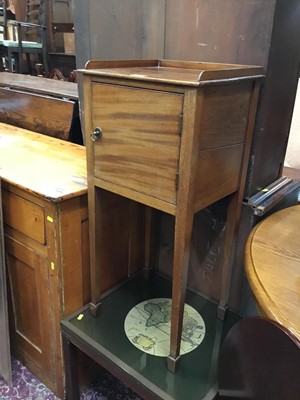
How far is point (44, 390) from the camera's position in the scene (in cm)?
147

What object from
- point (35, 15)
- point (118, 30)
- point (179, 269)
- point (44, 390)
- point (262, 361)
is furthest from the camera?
point (35, 15)

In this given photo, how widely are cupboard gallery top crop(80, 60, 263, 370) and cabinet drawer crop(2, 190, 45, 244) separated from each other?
22 cm

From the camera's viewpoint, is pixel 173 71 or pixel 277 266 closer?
pixel 277 266

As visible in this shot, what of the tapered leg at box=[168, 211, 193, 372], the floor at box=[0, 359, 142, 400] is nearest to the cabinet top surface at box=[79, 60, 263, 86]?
the tapered leg at box=[168, 211, 193, 372]

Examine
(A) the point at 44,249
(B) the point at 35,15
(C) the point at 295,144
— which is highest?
(B) the point at 35,15

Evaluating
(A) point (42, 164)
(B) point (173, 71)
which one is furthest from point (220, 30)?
(A) point (42, 164)

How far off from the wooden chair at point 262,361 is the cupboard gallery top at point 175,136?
0.26 meters

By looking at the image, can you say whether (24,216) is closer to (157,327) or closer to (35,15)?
(157,327)

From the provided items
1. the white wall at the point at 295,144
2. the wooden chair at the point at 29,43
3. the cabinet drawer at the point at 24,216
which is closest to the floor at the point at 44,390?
the cabinet drawer at the point at 24,216

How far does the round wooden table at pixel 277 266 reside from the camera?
0.74 metres

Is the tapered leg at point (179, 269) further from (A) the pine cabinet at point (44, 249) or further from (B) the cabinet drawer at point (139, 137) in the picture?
(A) the pine cabinet at point (44, 249)

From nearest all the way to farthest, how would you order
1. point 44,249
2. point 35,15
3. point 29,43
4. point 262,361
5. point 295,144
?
point 262,361, point 44,249, point 295,144, point 29,43, point 35,15

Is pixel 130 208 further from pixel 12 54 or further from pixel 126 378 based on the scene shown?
pixel 12 54

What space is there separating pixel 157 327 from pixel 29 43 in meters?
4.88
